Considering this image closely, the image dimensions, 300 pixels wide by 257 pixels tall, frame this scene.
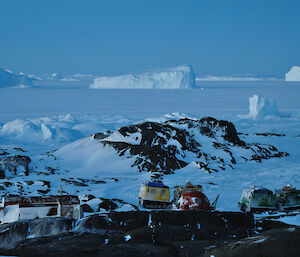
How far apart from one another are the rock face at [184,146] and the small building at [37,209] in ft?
45.1

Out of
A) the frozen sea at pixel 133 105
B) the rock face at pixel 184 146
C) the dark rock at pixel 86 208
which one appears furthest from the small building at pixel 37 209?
the frozen sea at pixel 133 105

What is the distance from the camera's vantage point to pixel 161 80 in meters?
128

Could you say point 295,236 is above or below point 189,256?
above

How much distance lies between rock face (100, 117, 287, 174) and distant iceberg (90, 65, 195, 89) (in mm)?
89616

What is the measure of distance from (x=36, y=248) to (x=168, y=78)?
119 meters

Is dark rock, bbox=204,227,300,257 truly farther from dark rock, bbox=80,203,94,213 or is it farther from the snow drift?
the snow drift

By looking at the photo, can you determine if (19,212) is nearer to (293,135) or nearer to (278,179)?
(278,179)

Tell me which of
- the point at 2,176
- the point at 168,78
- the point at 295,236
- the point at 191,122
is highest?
the point at 168,78

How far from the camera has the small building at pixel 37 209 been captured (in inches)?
528

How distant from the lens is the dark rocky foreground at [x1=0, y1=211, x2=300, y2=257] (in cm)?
809

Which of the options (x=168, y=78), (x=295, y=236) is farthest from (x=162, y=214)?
(x=168, y=78)

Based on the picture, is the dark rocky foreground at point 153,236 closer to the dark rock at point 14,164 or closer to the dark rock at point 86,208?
the dark rock at point 86,208

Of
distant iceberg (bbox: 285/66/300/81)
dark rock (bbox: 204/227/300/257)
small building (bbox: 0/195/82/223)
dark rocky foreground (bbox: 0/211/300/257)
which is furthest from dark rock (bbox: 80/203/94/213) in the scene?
distant iceberg (bbox: 285/66/300/81)

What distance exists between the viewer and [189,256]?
9.42 metres
